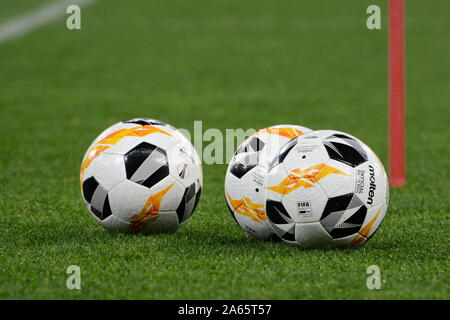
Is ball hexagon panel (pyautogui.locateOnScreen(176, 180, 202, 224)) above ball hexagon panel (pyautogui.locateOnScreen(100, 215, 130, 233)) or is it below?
above

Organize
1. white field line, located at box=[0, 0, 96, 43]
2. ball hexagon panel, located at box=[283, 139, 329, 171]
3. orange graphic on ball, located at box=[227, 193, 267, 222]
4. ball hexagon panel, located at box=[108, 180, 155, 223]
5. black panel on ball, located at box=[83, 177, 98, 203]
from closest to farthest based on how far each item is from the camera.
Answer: ball hexagon panel, located at box=[283, 139, 329, 171]
orange graphic on ball, located at box=[227, 193, 267, 222]
ball hexagon panel, located at box=[108, 180, 155, 223]
black panel on ball, located at box=[83, 177, 98, 203]
white field line, located at box=[0, 0, 96, 43]

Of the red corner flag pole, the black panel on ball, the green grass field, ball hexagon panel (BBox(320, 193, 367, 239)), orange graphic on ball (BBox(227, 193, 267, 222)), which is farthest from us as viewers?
the red corner flag pole

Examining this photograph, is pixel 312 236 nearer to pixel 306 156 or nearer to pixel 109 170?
pixel 306 156

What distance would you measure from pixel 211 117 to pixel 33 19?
48.6 ft

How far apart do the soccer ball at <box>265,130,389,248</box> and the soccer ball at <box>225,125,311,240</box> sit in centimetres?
23

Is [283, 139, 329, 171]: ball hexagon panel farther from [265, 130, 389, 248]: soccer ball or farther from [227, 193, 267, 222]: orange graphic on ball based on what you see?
[227, 193, 267, 222]: orange graphic on ball

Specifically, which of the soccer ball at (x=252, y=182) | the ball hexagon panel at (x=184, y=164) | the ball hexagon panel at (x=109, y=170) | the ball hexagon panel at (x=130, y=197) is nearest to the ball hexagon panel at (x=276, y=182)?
the soccer ball at (x=252, y=182)

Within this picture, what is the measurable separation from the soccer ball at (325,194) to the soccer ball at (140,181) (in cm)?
81

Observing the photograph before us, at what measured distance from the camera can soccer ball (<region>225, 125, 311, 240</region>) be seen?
6430 millimetres

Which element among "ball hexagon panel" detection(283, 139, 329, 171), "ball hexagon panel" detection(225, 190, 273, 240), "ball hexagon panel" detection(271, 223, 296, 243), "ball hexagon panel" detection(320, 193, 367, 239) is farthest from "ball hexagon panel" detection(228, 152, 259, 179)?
"ball hexagon panel" detection(320, 193, 367, 239)

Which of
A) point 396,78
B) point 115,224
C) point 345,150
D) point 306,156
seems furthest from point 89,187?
point 396,78

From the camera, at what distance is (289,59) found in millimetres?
20500

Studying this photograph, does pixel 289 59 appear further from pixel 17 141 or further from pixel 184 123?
pixel 17 141

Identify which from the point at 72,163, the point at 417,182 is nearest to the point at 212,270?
the point at 417,182
